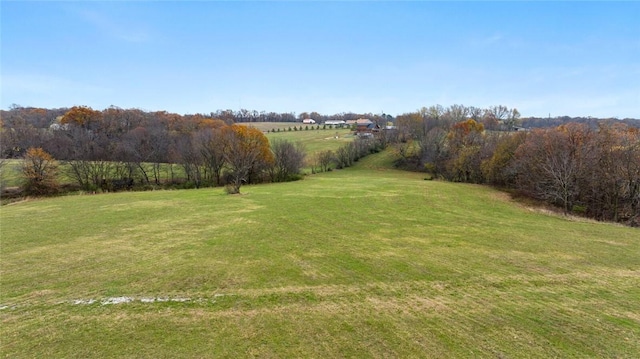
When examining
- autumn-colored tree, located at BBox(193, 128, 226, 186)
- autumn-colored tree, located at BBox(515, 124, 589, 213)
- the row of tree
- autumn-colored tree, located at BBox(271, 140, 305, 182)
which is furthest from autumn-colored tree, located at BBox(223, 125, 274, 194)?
autumn-colored tree, located at BBox(515, 124, 589, 213)

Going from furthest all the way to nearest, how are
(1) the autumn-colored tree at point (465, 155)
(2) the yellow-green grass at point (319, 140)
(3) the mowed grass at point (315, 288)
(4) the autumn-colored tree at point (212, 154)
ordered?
(2) the yellow-green grass at point (319, 140), (4) the autumn-colored tree at point (212, 154), (1) the autumn-colored tree at point (465, 155), (3) the mowed grass at point (315, 288)

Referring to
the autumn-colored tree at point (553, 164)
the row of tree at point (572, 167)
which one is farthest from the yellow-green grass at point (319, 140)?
the autumn-colored tree at point (553, 164)

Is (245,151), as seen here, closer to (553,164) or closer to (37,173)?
(37,173)

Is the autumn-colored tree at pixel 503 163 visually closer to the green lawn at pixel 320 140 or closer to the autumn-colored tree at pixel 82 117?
the green lawn at pixel 320 140

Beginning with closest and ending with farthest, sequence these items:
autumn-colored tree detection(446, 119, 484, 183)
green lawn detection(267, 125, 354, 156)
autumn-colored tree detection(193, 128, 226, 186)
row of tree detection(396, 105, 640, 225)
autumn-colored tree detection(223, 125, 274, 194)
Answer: row of tree detection(396, 105, 640, 225) → autumn-colored tree detection(446, 119, 484, 183) → autumn-colored tree detection(223, 125, 274, 194) → autumn-colored tree detection(193, 128, 226, 186) → green lawn detection(267, 125, 354, 156)

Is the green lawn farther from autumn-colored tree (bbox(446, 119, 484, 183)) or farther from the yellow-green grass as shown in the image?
autumn-colored tree (bbox(446, 119, 484, 183))

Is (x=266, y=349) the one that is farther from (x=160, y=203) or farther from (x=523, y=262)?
(x=160, y=203)
